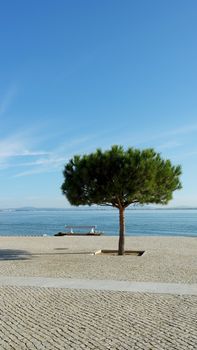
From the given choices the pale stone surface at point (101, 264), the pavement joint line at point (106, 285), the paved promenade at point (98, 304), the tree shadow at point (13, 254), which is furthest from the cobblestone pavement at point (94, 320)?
the tree shadow at point (13, 254)

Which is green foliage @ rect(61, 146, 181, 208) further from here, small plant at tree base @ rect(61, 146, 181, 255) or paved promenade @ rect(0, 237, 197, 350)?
paved promenade @ rect(0, 237, 197, 350)

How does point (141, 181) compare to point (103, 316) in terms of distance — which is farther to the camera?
point (141, 181)

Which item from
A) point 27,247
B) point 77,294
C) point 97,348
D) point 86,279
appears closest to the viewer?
point 97,348

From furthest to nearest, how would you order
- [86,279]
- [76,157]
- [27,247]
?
1. [27,247]
2. [76,157]
3. [86,279]

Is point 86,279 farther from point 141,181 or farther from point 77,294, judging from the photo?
point 141,181

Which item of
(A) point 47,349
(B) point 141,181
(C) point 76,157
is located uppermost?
(C) point 76,157

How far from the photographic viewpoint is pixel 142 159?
17.2m

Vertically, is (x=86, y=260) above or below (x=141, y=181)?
below

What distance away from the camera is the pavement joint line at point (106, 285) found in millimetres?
10398

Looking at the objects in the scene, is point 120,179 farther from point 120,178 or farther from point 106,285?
point 106,285

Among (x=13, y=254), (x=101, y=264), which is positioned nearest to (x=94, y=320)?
(x=101, y=264)

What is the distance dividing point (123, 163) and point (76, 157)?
2.41m

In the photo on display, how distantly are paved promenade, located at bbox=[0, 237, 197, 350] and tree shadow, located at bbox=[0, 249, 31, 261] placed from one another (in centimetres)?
126

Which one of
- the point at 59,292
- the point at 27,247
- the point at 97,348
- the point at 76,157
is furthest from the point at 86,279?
the point at 27,247
